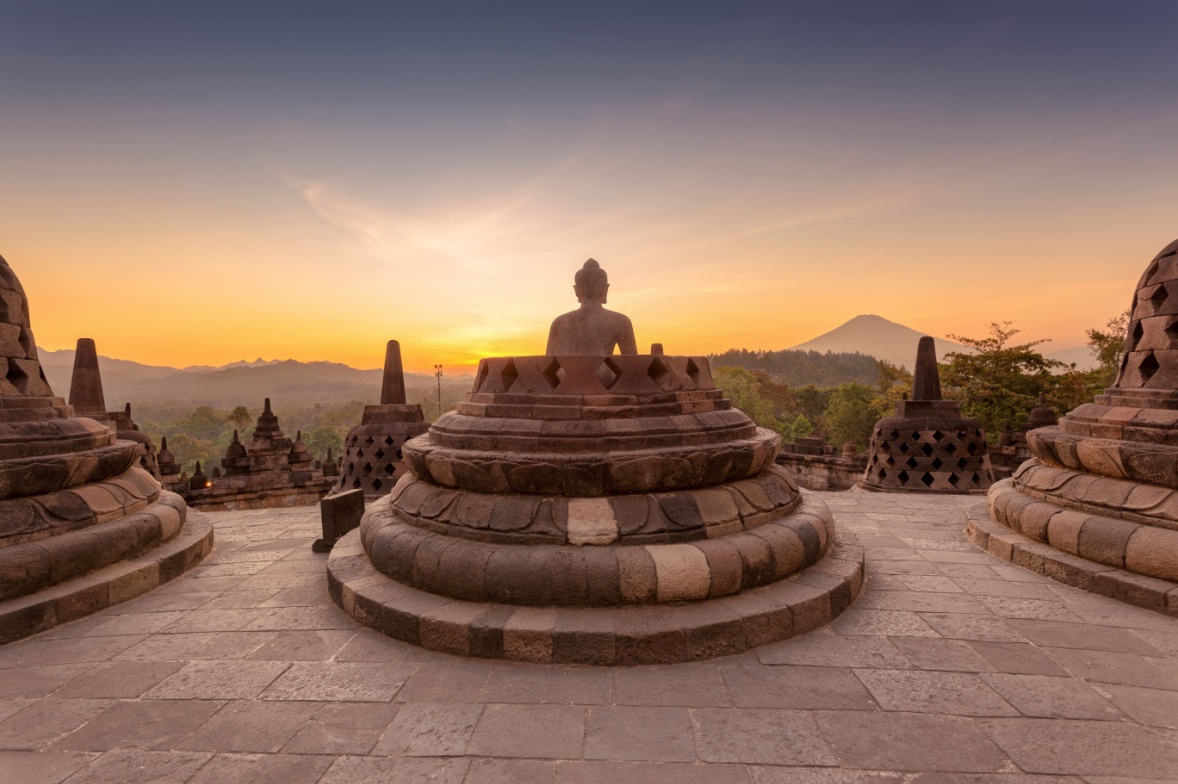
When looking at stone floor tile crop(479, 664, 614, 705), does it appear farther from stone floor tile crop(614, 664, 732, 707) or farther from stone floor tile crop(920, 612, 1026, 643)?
stone floor tile crop(920, 612, 1026, 643)

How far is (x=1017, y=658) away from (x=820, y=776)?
1.81 m

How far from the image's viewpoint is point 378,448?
1037 centimetres

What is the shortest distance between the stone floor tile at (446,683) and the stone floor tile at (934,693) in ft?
7.01

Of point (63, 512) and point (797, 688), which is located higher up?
point (63, 512)

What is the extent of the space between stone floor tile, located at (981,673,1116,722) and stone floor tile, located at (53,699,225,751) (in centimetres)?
413

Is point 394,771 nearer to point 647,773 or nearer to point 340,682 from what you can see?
point 340,682

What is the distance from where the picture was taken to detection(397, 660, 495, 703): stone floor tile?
282cm

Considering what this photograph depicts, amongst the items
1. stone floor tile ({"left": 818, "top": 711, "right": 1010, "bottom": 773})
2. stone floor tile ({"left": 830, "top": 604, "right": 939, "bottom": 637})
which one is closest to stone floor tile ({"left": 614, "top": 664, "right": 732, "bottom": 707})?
stone floor tile ({"left": 818, "top": 711, "right": 1010, "bottom": 773})

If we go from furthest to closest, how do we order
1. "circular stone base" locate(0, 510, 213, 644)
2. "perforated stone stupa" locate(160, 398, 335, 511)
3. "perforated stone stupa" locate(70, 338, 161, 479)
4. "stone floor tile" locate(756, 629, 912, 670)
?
"perforated stone stupa" locate(160, 398, 335, 511)
"perforated stone stupa" locate(70, 338, 161, 479)
"circular stone base" locate(0, 510, 213, 644)
"stone floor tile" locate(756, 629, 912, 670)

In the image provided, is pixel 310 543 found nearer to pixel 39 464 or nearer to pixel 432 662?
pixel 39 464

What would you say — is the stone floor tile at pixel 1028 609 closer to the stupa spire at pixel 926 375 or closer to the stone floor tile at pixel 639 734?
the stone floor tile at pixel 639 734

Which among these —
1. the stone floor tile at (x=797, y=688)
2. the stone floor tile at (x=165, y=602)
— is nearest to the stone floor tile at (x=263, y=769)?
the stone floor tile at (x=797, y=688)

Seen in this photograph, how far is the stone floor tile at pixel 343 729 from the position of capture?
2.44 m

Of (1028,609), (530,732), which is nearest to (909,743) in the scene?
(530,732)
